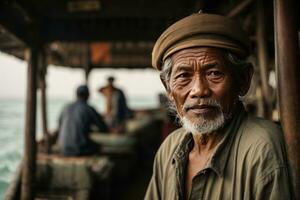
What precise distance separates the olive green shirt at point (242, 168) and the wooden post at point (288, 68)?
9 centimetres

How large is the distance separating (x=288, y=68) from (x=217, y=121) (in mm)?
468

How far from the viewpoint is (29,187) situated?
201 inches

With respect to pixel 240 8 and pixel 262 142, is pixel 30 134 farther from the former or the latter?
pixel 262 142

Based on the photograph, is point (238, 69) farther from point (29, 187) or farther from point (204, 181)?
point (29, 187)

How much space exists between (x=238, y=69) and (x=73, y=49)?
1066 cm

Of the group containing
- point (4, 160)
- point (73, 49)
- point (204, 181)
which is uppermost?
point (73, 49)

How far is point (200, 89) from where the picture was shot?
6.14ft

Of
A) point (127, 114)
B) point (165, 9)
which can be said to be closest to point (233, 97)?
point (165, 9)

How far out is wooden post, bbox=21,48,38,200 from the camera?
16.7ft

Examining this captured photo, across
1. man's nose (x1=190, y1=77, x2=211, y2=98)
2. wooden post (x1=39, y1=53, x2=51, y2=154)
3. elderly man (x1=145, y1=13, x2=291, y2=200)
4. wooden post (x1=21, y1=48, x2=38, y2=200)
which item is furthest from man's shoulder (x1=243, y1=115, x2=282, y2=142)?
wooden post (x1=39, y1=53, x2=51, y2=154)

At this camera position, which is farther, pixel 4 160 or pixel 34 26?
pixel 4 160

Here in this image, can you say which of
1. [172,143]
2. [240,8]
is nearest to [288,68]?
[172,143]

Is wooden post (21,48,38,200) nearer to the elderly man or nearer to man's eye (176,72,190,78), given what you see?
the elderly man

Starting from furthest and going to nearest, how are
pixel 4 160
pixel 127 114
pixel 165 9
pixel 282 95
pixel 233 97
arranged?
pixel 127 114
pixel 4 160
pixel 165 9
pixel 233 97
pixel 282 95
